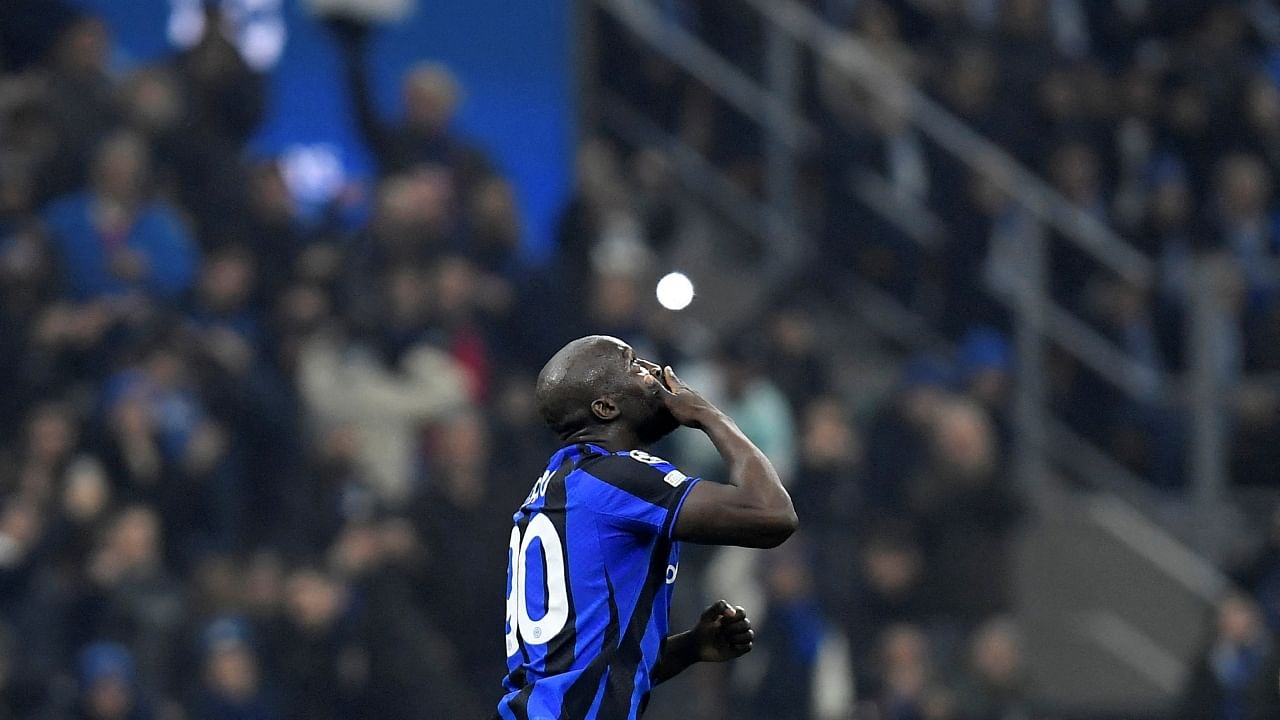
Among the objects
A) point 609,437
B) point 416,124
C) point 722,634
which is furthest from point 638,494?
point 416,124

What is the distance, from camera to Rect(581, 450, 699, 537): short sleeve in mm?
4332

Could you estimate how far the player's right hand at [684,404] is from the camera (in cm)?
444

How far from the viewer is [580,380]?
452 centimetres

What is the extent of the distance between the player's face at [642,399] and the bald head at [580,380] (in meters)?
0.01

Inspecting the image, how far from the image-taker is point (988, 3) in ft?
44.3

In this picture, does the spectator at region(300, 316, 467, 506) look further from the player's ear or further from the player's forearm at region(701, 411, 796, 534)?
the player's forearm at region(701, 411, 796, 534)

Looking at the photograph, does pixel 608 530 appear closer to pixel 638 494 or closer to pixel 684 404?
pixel 638 494

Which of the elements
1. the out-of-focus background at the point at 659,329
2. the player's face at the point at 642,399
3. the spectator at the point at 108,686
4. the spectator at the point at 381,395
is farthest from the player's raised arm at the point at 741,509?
the spectator at the point at 381,395

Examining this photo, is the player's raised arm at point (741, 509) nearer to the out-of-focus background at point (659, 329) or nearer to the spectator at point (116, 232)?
the out-of-focus background at point (659, 329)

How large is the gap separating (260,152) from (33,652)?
11.0 feet

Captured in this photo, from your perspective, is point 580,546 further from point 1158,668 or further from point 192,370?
point 1158,668

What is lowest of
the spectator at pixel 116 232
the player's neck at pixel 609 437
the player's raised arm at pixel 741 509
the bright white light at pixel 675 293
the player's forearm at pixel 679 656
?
the player's forearm at pixel 679 656

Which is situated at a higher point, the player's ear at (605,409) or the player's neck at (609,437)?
the player's ear at (605,409)

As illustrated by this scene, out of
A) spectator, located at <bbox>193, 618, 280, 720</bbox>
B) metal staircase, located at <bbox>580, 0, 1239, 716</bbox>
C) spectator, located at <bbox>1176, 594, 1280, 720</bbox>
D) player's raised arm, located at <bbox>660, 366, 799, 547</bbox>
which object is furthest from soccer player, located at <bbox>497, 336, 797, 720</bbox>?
metal staircase, located at <bbox>580, 0, 1239, 716</bbox>
